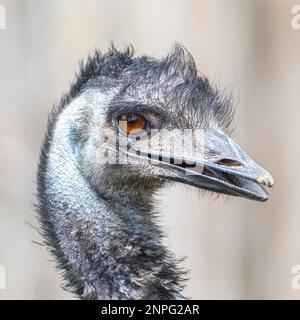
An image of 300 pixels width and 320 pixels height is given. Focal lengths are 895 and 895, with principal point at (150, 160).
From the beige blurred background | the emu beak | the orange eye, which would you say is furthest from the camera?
the beige blurred background

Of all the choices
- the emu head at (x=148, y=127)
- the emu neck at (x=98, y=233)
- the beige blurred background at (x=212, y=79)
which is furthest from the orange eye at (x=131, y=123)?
the beige blurred background at (x=212, y=79)

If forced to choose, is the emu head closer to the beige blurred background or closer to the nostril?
the nostril

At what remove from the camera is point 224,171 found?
173 cm

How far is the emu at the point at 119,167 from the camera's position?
1818mm

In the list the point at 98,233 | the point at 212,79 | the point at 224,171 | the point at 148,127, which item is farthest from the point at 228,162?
the point at 212,79

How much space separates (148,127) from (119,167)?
121 millimetres

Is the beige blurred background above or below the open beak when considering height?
above

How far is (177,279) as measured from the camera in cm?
187

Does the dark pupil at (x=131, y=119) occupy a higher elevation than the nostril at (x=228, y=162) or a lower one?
higher

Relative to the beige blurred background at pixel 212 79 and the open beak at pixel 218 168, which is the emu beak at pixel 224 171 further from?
the beige blurred background at pixel 212 79

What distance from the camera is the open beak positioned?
5.58 feet

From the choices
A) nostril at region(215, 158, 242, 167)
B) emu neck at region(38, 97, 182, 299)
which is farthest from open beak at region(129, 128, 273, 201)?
emu neck at region(38, 97, 182, 299)

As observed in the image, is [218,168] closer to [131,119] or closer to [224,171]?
[224,171]
